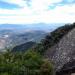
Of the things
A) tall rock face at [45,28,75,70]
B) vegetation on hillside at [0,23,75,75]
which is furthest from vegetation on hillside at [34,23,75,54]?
vegetation on hillside at [0,23,75,75]

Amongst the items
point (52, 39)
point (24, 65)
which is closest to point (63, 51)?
point (52, 39)

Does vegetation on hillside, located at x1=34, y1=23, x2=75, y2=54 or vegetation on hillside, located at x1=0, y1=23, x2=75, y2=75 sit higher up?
vegetation on hillside, located at x1=34, y1=23, x2=75, y2=54

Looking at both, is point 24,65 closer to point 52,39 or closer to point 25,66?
point 25,66

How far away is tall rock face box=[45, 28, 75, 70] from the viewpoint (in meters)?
15.5

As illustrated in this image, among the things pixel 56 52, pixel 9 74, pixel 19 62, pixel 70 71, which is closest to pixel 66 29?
pixel 56 52

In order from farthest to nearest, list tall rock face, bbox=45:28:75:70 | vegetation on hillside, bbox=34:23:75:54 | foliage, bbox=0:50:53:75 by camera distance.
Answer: vegetation on hillside, bbox=34:23:75:54, tall rock face, bbox=45:28:75:70, foliage, bbox=0:50:53:75

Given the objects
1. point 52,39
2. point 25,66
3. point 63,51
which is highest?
point 52,39

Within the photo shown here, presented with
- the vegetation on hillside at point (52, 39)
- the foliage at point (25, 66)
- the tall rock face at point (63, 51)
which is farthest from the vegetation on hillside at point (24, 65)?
the vegetation on hillside at point (52, 39)

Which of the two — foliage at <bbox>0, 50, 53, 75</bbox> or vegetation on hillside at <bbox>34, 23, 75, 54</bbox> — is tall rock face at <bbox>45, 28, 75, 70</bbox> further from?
foliage at <bbox>0, 50, 53, 75</bbox>

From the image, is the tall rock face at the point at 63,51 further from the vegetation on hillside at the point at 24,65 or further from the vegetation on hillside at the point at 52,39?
the vegetation on hillside at the point at 24,65

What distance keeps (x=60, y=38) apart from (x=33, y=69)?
470 centimetres

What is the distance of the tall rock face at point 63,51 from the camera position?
1546 cm

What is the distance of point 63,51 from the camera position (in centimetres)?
1627

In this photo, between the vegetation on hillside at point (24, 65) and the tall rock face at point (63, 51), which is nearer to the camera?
the vegetation on hillside at point (24, 65)
